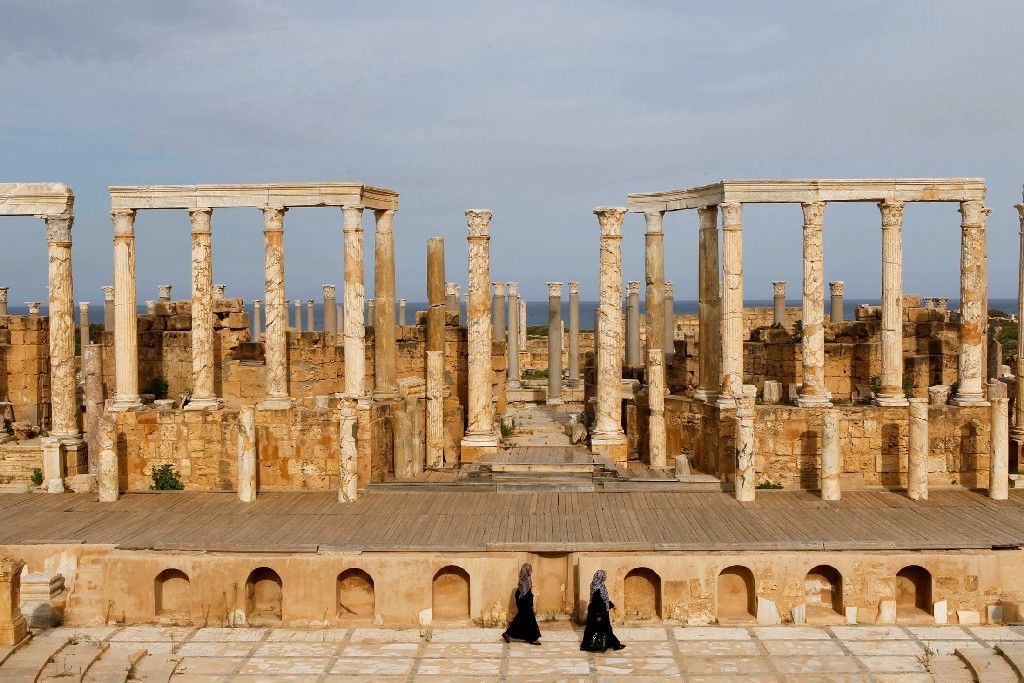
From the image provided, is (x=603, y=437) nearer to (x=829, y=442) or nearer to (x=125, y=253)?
(x=829, y=442)

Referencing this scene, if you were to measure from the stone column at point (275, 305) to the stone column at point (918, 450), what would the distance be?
39.0 ft

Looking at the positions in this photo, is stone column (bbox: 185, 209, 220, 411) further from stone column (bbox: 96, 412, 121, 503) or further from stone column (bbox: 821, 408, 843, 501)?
stone column (bbox: 821, 408, 843, 501)

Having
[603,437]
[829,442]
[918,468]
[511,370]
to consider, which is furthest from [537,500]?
[511,370]

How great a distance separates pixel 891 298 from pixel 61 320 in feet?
54.5

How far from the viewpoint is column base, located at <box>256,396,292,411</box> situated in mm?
22969

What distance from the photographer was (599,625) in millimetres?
15883

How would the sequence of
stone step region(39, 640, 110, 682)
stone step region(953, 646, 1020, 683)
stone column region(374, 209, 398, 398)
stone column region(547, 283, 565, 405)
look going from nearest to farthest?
stone step region(953, 646, 1020, 683) < stone step region(39, 640, 110, 682) < stone column region(374, 209, 398, 398) < stone column region(547, 283, 565, 405)

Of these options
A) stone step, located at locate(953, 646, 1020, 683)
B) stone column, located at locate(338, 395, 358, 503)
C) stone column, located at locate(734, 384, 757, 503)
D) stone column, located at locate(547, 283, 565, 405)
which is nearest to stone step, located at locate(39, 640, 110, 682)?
stone column, located at locate(338, 395, 358, 503)

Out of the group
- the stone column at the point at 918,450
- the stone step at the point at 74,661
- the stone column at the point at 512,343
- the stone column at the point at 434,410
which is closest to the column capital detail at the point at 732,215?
the stone column at the point at 918,450

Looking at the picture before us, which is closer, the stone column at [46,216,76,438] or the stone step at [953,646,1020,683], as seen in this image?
the stone step at [953,646,1020,683]

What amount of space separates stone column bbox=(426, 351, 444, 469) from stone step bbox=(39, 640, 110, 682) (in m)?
9.55

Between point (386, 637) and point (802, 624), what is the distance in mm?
6098

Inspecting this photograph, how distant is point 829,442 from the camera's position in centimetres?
2044

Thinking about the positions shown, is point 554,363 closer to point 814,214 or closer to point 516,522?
point 814,214
